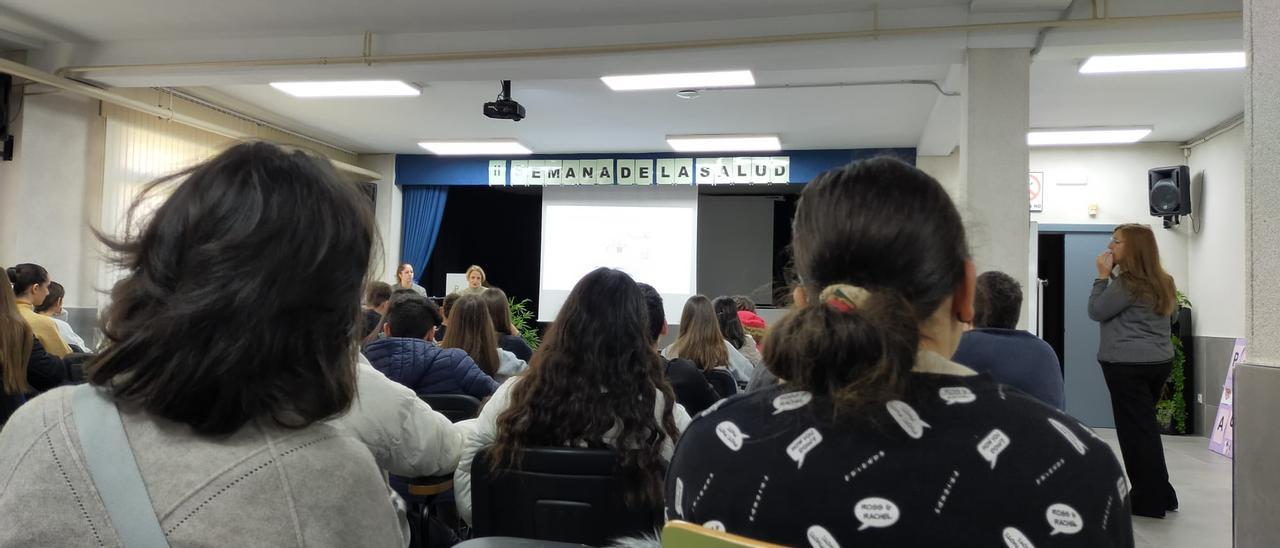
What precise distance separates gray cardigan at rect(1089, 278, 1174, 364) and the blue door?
394 cm

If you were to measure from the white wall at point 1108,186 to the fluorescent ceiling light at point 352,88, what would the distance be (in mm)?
5819

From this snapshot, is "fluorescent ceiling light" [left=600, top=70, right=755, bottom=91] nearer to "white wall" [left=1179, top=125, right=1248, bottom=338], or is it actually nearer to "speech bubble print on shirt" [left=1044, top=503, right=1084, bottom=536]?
"white wall" [left=1179, top=125, right=1248, bottom=338]

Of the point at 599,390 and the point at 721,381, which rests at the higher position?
the point at 599,390

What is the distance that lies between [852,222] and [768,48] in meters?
4.19

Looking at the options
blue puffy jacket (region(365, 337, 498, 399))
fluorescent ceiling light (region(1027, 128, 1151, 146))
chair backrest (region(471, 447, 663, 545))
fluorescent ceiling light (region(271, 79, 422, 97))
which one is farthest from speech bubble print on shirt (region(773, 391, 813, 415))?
fluorescent ceiling light (region(1027, 128, 1151, 146))

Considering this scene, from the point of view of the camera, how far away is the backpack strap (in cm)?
67

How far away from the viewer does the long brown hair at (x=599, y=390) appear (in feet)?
5.90

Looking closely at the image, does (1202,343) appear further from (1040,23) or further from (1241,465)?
(1241,465)

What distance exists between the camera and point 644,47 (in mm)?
4859

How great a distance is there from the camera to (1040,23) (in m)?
4.26

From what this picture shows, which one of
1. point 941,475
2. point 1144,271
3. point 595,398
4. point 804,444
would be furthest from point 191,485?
point 1144,271

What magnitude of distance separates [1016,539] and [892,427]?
16cm

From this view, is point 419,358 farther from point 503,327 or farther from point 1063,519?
point 1063,519

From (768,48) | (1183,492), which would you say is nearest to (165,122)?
(768,48)
